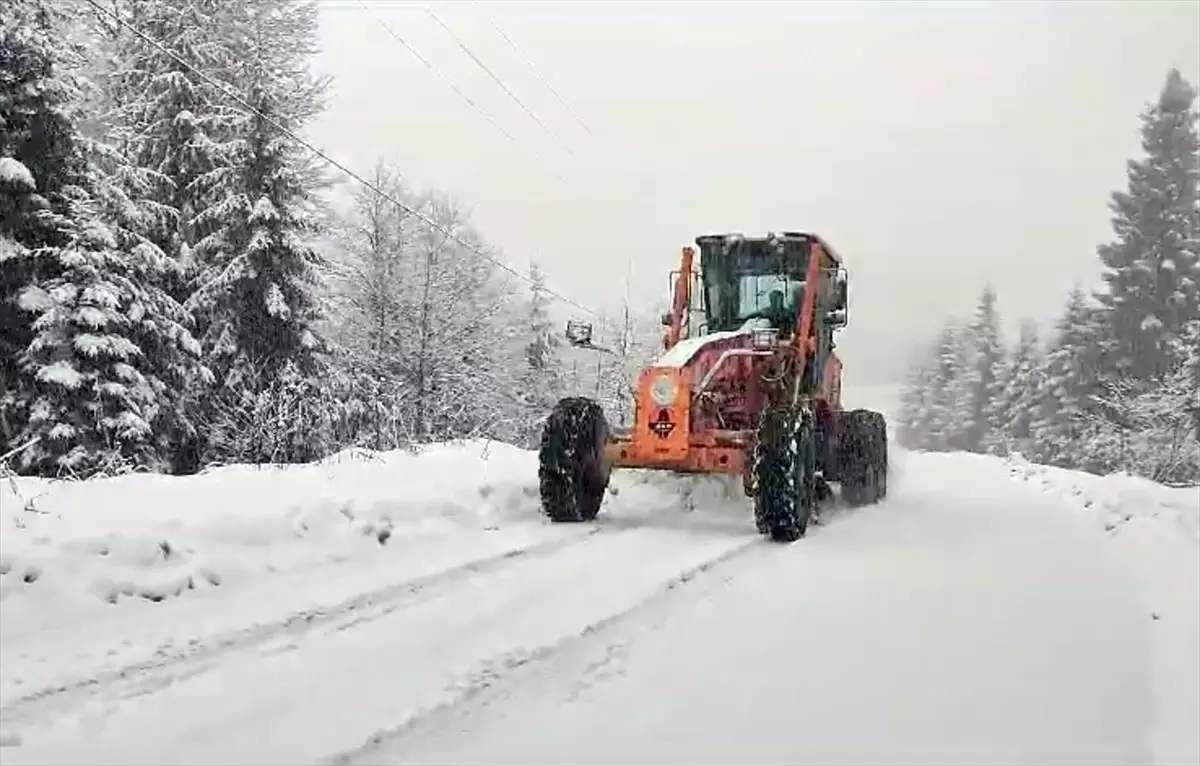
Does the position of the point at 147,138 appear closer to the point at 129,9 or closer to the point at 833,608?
the point at 129,9

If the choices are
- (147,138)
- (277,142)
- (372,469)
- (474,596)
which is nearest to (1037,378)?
(277,142)

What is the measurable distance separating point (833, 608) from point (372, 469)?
17.2 ft

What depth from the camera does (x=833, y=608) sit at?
5.40 meters

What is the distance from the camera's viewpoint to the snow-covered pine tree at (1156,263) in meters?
16.0

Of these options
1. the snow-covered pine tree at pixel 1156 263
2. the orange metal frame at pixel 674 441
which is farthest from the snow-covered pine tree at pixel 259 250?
the snow-covered pine tree at pixel 1156 263

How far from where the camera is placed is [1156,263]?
1802 centimetres

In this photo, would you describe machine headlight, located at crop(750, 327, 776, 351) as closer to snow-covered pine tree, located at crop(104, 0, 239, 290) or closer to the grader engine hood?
the grader engine hood

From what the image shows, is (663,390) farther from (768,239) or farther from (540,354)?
(540,354)

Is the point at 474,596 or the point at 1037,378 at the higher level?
the point at 1037,378

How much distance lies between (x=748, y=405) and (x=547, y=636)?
5.60 m

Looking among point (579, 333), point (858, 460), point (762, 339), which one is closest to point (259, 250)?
point (579, 333)

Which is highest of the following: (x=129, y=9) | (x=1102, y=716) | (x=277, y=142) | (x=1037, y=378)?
(x=129, y=9)

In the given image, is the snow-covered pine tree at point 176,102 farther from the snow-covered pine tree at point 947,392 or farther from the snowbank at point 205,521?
the snow-covered pine tree at point 947,392

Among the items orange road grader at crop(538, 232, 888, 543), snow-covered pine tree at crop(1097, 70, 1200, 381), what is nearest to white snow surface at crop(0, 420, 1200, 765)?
orange road grader at crop(538, 232, 888, 543)
